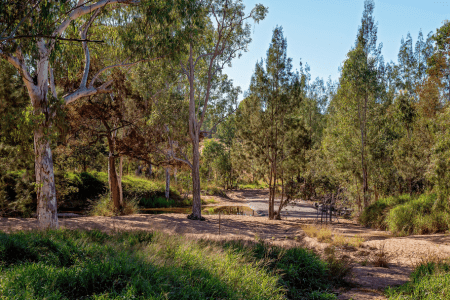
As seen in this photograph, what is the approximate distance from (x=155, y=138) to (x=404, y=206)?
1267 centimetres

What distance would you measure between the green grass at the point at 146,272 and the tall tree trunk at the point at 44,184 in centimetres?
311

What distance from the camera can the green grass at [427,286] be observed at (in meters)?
5.33

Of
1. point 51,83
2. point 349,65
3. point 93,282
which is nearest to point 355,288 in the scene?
point 93,282

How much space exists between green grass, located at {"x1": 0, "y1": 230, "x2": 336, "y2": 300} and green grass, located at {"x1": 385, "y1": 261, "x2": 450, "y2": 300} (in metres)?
1.29

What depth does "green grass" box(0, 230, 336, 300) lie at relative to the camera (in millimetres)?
3973

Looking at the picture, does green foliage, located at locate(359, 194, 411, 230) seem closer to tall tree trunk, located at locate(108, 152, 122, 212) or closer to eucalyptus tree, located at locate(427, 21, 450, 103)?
eucalyptus tree, located at locate(427, 21, 450, 103)

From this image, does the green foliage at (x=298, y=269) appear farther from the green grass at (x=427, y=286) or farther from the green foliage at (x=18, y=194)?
the green foliage at (x=18, y=194)

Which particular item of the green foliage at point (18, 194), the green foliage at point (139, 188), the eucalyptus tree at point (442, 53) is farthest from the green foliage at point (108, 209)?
the eucalyptus tree at point (442, 53)

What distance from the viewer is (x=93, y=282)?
4238 mm

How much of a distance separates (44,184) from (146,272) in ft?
22.0

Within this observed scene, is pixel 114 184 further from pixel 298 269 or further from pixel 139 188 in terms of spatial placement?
pixel 298 269

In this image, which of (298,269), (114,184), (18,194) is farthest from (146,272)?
(18,194)

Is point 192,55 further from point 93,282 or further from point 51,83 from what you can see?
point 93,282

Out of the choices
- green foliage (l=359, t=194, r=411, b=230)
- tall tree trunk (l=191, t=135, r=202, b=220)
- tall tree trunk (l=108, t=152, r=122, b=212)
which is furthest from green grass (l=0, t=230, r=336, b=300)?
tall tree trunk (l=108, t=152, r=122, b=212)
